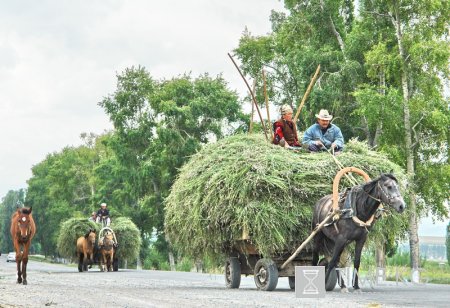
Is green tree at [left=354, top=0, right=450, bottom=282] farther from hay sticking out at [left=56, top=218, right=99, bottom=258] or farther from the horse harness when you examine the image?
the horse harness

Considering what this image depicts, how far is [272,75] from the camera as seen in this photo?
45.7 metres

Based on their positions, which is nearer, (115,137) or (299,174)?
(299,174)

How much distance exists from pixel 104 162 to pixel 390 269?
4178 centimetres

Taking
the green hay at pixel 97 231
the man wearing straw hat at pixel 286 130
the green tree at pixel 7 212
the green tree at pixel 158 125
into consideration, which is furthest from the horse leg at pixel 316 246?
the green tree at pixel 7 212

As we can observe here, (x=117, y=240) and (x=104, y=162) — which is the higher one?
(x=104, y=162)

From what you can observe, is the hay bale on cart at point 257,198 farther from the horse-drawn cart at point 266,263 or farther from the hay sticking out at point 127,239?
the hay sticking out at point 127,239

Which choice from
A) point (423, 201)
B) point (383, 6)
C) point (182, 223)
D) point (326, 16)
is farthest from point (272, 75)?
point (182, 223)

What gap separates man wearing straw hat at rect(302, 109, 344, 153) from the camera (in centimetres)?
1717

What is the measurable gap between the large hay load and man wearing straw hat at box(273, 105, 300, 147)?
18068 millimetres

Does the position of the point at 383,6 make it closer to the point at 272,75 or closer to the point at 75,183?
the point at 272,75

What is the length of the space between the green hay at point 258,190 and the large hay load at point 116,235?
56.5ft

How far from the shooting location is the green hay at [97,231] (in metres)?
34.1

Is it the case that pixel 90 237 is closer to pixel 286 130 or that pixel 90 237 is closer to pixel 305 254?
pixel 286 130

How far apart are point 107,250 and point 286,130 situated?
1832cm
